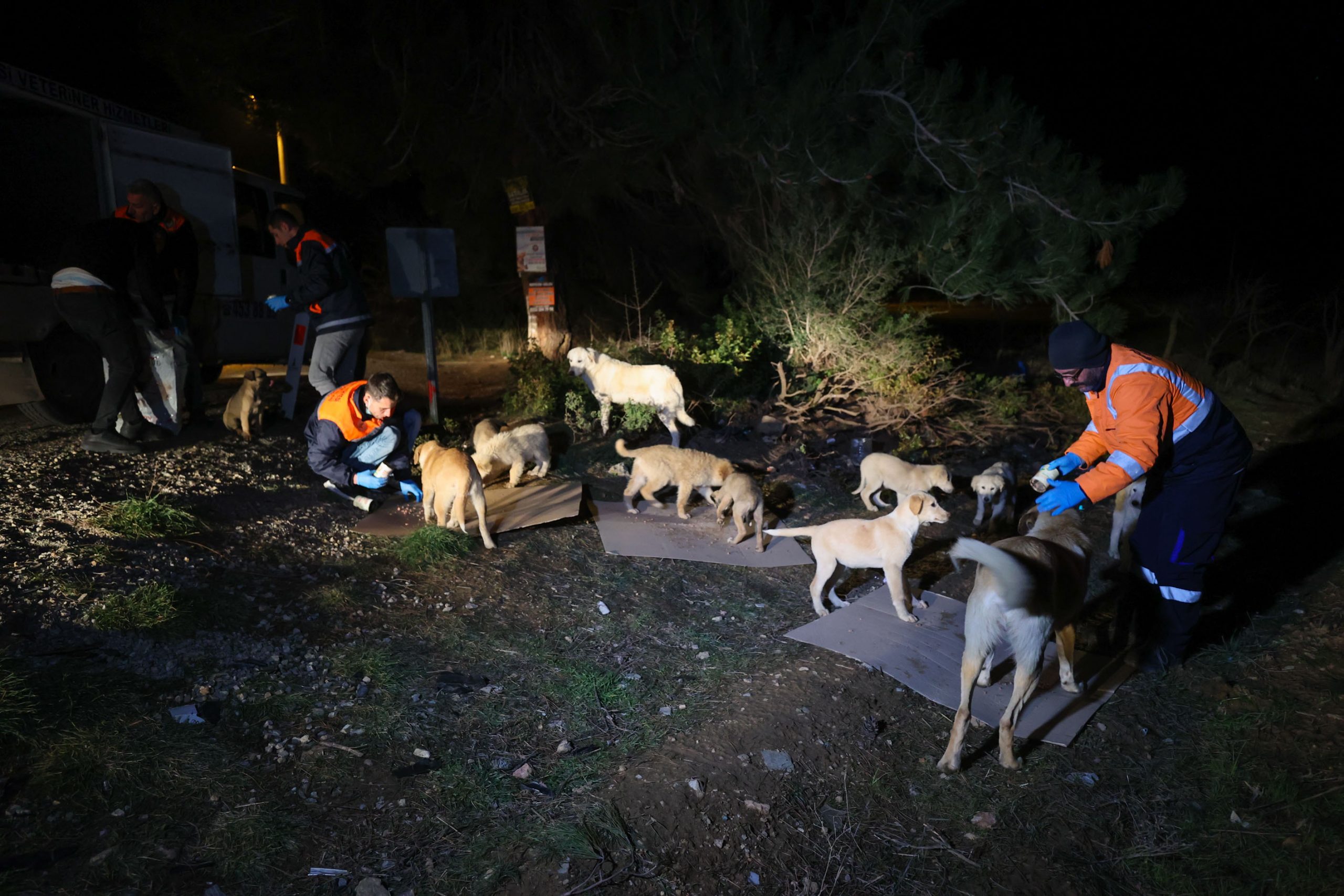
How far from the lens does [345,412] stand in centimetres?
610

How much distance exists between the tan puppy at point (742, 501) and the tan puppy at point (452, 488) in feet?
6.17

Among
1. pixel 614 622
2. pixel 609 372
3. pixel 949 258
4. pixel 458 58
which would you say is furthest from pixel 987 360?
pixel 614 622

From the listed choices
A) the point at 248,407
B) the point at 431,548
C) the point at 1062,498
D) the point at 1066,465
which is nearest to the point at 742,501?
the point at 431,548

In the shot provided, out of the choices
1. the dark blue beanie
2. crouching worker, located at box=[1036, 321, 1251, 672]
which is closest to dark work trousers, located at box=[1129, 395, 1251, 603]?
crouching worker, located at box=[1036, 321, 1251, 672]

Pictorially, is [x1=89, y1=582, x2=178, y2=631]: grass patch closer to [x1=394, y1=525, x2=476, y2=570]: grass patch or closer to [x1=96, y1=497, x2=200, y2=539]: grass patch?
[x1=96, y1=497, x2=200, y2=539]: grass patch

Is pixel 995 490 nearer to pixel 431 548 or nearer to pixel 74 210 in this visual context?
pixel 431 548

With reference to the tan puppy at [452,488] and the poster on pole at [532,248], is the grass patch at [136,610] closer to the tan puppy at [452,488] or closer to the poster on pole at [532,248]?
the tan puppy at [452,488]

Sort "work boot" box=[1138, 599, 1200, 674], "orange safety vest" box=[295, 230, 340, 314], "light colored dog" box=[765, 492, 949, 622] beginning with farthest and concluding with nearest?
"orange safety vest" box=[295, 230, 340, 314] < "light colored dog" box=[765, 492, 949, 622] < "work boot" box=[1138, 599, 1200, 674]

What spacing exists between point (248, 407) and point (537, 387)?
2.97 meters

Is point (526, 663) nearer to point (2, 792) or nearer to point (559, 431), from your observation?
point (2, 792)

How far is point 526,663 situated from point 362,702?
87 cm

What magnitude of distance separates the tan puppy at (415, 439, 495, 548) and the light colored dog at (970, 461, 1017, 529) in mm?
4035

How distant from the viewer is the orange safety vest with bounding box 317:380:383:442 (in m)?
6.07

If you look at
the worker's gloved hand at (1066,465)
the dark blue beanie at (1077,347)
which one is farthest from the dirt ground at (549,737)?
the dark blue beanie at (1077,347)
